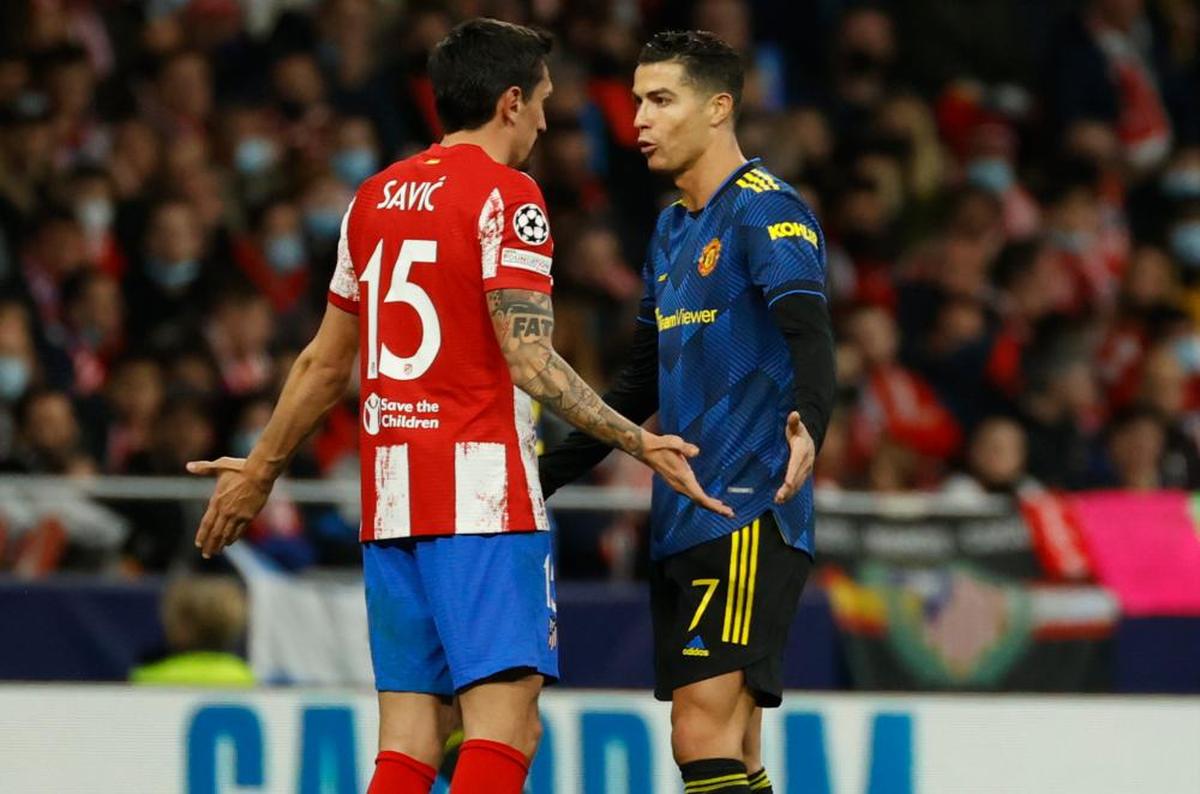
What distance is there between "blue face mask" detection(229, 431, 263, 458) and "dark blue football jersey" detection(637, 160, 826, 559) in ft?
14.3

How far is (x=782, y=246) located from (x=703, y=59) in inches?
21.8

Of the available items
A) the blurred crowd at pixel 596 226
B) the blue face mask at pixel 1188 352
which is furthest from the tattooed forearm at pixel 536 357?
the blue face mask at pixel 1188 352

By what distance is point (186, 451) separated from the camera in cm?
953

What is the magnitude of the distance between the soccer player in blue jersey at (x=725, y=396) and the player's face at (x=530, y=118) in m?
0.35

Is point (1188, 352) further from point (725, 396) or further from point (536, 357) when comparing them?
point (536, 357)

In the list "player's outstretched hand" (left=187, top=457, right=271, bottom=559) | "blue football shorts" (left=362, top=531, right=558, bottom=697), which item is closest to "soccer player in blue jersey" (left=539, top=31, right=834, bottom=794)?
"blue football shorts" (left=362, top=531, right=558, bottom=697)

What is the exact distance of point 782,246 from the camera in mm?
5309

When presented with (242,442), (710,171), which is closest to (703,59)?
(710,171)

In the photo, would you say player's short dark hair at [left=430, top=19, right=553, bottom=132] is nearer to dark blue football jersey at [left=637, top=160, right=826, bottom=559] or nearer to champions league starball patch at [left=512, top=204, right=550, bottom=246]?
champions league starball patch at [left=512, top=204, right=550, bottom=246]

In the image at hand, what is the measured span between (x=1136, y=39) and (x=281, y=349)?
6692mm

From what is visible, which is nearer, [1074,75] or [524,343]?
[524,343]

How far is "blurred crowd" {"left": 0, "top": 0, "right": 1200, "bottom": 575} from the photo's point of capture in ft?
32.4

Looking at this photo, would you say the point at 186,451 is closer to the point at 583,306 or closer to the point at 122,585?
the point at 122,585

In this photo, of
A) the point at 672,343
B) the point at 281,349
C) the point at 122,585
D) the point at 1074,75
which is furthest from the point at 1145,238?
the point at 672,343
